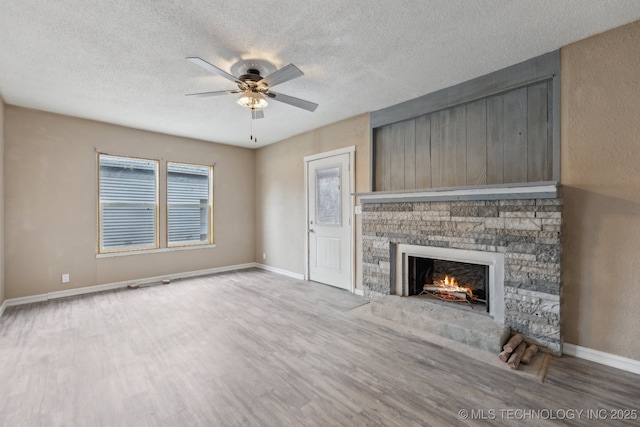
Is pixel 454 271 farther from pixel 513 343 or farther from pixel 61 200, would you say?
pixel 61 200

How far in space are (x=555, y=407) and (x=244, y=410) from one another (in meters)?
2.02

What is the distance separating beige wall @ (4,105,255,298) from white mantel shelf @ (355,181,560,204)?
13.0 feet

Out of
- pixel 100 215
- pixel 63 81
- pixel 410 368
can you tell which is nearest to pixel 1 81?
pixel 63 81

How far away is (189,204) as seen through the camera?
5590 millimetres

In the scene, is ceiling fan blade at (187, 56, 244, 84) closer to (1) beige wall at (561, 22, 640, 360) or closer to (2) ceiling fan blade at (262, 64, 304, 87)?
(2) ceiling fan blade at (262, 64, 304, 87)

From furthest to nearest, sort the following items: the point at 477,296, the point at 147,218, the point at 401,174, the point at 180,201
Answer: the point at 180,201, the point at 147,218, the point at 401,174, the point at 477,296

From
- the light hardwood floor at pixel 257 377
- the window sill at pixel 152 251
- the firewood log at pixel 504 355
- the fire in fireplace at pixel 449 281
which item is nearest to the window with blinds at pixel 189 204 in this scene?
the window sill at pixel 152 251

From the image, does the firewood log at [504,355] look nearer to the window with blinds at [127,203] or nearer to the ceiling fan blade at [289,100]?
the ceiling fan blade at [289,100]

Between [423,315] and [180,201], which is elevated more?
[180,201]

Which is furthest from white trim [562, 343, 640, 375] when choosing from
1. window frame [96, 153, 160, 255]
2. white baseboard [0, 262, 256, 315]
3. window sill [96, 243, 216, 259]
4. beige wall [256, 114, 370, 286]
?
window frame [96, 153, 160, 255]

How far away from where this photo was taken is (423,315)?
306 centimetres

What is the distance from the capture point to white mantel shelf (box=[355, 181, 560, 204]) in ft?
8.09

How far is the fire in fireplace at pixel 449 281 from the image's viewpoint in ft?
10.9

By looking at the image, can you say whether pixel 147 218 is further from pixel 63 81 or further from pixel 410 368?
pixel 410 368
